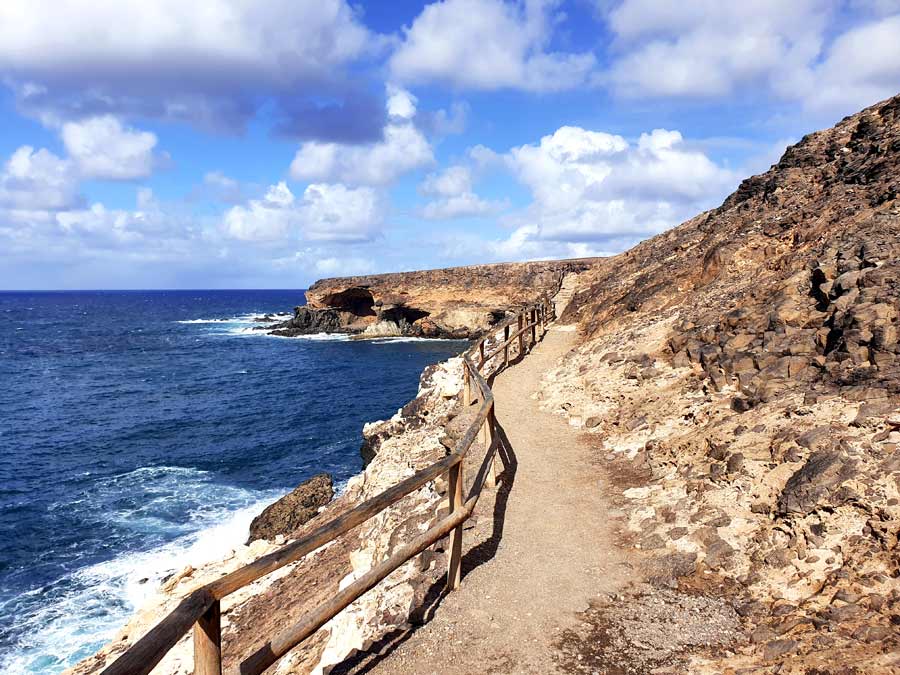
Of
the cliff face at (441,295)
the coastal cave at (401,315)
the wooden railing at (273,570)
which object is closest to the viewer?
the wooden railing at (273,570)

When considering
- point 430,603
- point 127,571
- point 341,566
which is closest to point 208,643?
point 430,603

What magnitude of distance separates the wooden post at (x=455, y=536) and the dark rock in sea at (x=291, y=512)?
11.2 metres

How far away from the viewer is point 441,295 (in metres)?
58.3

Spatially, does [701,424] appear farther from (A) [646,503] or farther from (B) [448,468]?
(B) [448,468]

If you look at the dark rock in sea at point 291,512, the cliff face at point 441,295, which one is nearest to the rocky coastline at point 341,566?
the dark rock in sea at point 291,512

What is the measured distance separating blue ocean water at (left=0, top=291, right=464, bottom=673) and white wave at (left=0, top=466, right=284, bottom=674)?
40mm

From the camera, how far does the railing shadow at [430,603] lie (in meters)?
4.67

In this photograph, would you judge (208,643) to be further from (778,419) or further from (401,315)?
(401,315)

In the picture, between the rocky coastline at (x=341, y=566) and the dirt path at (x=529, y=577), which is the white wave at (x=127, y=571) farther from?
the dirt path at (x=529, y=577)

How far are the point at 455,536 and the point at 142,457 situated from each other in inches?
958

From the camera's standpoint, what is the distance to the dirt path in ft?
15.2

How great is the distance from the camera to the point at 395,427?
673 inches

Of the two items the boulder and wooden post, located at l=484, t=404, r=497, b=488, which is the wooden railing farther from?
the boulder

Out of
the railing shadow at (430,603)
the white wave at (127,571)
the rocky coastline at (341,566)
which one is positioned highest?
the railing shadow at (430,603)
